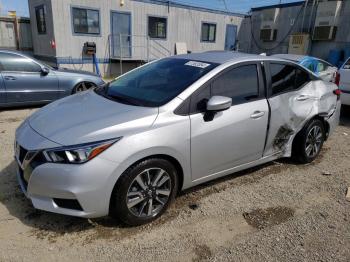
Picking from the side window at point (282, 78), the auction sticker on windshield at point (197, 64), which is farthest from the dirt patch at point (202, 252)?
the side window at point (282, 78)

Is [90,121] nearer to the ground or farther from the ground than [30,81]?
farther from the ground

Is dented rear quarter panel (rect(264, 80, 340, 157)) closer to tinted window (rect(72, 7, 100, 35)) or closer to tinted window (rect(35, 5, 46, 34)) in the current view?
tinted window (rect(72, 7, 100, 35))

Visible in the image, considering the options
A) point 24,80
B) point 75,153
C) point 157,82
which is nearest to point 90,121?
point 75,153

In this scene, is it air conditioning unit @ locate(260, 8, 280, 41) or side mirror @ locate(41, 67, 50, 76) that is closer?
side mirror @ locate(41, 67, 50, 76)

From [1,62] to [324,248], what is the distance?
6753mm

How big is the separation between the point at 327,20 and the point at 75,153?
16.9m

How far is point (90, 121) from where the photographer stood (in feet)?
9.23

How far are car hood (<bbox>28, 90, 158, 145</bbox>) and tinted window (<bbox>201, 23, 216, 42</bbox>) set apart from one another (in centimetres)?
1539

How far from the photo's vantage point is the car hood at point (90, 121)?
2656 mm

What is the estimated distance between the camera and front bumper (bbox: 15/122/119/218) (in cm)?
254

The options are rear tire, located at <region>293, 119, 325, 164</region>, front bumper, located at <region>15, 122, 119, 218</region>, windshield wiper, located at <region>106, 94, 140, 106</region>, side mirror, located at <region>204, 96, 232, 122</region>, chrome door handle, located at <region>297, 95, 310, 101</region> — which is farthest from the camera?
rear tire, located at <region>293, 119, 325, 164</region>

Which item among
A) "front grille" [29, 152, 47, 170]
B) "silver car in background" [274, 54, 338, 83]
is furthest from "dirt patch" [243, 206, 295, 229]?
"silver car in background" [274, 54, 338, 83]

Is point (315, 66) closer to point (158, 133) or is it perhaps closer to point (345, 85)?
point (345, 85)

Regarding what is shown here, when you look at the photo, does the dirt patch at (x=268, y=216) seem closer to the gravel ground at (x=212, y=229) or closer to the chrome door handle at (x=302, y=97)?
the gravel ground at (x=212, y=229)
